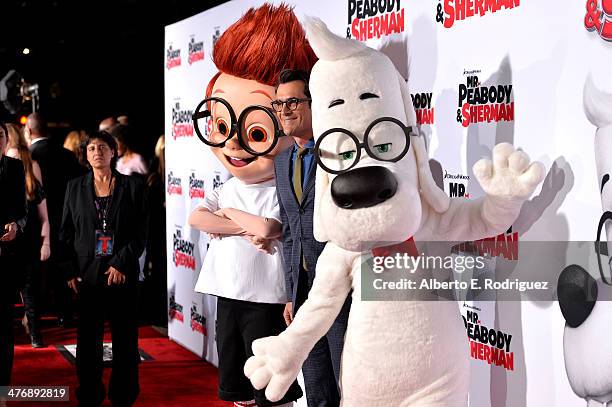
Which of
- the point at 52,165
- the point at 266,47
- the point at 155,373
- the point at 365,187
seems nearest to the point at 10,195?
the point at 155,373

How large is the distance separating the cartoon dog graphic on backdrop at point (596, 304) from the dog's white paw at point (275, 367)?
885 millimetres

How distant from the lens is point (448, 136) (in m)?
3.39

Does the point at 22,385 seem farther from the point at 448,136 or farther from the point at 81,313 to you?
the point at 448,136

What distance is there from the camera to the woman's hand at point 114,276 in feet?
14.9

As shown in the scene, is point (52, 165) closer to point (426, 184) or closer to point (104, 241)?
point (104, 241)

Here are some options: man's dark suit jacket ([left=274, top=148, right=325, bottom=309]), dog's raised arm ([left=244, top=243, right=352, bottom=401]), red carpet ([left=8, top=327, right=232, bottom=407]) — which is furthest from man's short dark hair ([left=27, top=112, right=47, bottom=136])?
dog's raised arm ([left=244, top=243, right=352, bottom=401])

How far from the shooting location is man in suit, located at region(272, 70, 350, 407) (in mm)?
3234

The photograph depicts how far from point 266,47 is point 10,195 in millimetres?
1760

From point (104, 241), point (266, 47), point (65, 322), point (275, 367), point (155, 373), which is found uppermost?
point (266, 47)

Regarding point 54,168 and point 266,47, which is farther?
point 54,168

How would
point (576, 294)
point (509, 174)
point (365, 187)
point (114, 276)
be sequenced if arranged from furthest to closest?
point (114, 276)
point (576, 294)
point (509, 174)
point (365, 187)

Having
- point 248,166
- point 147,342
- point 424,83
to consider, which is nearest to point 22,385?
point 147,342

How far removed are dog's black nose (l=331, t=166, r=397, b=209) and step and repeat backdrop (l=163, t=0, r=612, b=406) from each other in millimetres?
675

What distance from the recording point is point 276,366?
8.96 ft
